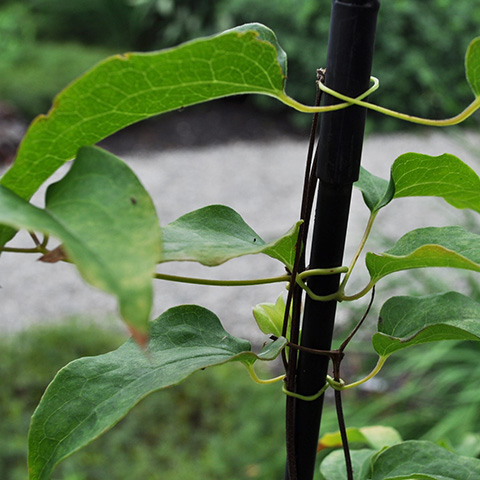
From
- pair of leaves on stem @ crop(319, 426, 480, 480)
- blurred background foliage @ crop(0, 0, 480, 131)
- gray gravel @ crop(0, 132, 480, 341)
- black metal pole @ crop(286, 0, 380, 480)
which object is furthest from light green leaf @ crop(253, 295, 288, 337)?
blurred background foliage @ crop(0, 0, 480, 131)

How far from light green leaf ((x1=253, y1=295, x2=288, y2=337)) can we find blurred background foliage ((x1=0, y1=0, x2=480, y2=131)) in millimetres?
3642

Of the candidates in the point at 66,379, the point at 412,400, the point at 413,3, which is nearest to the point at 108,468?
the point at 412,400

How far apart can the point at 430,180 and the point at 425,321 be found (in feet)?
0.31

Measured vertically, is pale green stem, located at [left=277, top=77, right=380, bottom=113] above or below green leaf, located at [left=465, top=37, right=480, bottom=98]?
below

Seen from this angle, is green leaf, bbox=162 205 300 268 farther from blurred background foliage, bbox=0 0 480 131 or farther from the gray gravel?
blurred background foliage, bbox=0 0 480 131

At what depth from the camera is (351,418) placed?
1654mm

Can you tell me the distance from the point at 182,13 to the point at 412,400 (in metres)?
4.09

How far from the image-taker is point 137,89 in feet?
0.97

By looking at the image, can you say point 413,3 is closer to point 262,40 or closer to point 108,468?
point 108,468

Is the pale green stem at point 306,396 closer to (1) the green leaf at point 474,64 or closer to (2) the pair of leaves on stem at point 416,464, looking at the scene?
(2) the pair of leaves on stem at point 416,464

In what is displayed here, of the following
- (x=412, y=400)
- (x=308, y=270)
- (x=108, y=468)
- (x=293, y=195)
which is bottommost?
(x=108, y=468)

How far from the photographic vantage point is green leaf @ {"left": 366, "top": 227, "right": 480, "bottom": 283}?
35 centimetres

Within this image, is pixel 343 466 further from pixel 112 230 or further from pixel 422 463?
pixel 112 230

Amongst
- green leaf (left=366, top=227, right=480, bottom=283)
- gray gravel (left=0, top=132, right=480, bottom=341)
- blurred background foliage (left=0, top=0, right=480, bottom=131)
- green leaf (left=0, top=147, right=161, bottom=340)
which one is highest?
blurred background foliage (left=0, top=0, right=480, bottom=131)
